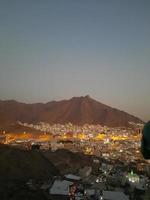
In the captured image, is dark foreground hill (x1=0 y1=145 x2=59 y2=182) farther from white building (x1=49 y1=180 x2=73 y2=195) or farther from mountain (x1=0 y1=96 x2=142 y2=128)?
mountain (x1=0 y1=96 x2=142 y2=128)

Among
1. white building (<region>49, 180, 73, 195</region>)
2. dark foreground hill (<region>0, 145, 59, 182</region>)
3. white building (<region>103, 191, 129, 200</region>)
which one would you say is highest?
dark foreground hill (<region>0, 145, 59, 182</region>)

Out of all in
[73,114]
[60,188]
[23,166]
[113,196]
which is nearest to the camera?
[113,196]

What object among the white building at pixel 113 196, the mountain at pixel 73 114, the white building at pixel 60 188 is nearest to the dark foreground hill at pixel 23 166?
the white building at pixel 60 188

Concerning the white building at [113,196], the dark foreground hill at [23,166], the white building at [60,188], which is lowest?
the white building at [113,196]

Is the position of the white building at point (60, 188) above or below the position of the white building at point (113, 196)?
above

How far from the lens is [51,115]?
13600cm

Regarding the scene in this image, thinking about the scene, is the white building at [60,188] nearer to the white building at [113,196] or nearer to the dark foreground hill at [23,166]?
the white building at [113,196]

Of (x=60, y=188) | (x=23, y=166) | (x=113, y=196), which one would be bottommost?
(x=113, y=196)

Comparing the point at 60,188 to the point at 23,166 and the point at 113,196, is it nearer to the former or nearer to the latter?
the point at 113,196

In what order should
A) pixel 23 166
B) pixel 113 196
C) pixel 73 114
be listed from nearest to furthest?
pixel 113 196, pixel 23 166, pixel 73 114

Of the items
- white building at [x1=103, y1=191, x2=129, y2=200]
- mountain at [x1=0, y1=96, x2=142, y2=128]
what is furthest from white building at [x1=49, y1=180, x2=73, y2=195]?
mountain at [x1=0, y1=96, x2=142, y2=128]

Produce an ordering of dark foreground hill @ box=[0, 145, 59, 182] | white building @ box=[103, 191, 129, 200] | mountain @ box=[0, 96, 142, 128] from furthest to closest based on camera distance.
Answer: mountain @ box=[0, 96, 142, 128], dark foreground hill @ box=[0, 145, 59, 182], white building @ box=[103, 191, 129, 200]

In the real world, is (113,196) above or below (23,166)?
below

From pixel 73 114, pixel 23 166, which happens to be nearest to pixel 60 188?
pixel 23 166
